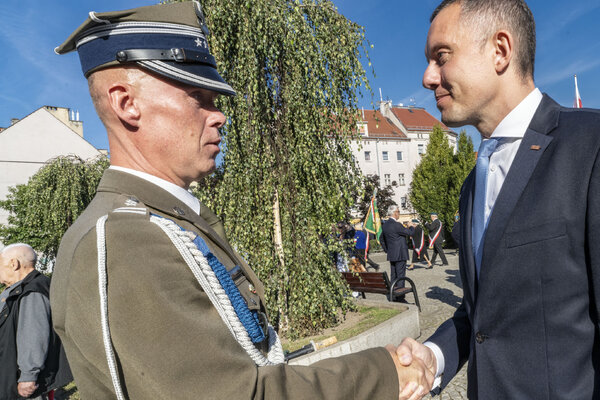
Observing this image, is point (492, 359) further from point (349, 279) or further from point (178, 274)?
point (349, 279)

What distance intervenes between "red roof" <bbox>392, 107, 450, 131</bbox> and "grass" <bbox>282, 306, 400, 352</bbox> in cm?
4103

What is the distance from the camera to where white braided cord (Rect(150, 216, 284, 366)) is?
1121 mm

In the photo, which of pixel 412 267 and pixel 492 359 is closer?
pixel 492 359

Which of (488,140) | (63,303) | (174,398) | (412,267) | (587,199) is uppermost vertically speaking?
(488,140)

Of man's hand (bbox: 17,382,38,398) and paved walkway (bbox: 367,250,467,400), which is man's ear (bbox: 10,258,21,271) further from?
paved walkway (bbox: 367,250,467,400)

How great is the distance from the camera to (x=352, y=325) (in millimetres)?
6848

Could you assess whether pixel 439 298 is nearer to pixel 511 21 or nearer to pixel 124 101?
pixel 511 21

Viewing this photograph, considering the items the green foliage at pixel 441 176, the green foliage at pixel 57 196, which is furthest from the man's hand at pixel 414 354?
the green foliage at pixel 441 176

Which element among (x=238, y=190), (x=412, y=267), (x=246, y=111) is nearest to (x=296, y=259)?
(x=238, y=190)

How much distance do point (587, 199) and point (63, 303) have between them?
174 centimetres

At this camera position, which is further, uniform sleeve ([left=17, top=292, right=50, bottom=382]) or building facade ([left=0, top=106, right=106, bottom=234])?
building facade ([left=0, top=106, right=106, bottom=234])

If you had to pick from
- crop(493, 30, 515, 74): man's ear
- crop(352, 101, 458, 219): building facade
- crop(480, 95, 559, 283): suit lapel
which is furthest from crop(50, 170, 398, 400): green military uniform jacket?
crop(352, 101, 458, 219): building facade

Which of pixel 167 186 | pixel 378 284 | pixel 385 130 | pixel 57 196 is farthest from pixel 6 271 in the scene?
pixel 385 130

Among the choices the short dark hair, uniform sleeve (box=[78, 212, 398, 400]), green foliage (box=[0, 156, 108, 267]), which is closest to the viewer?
uniform sleeve (box=[78, 212, 398, 400])
